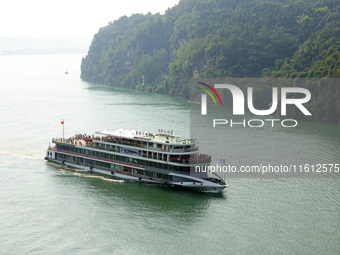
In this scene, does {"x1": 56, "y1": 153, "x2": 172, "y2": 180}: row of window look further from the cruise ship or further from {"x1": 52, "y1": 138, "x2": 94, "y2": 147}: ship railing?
{"x1": 52, "y1": 138, "x2": 94, "y2": 147}: ship railing

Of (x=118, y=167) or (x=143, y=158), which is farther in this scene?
(x=118, y=167)

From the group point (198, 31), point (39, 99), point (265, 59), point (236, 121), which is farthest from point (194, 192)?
point (198, 31)

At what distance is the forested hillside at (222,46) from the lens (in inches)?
3777

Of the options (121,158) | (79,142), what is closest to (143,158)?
(121,158)

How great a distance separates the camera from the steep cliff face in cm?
9606

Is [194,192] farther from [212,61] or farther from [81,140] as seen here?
[212,61]

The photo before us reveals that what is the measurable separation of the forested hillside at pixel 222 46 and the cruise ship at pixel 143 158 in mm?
44335

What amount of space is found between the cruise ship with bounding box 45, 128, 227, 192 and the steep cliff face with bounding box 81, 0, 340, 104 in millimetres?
44033

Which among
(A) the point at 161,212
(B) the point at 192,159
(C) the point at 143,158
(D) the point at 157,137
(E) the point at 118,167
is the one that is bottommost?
(A) the point at 161,212

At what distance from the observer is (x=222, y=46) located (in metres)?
105

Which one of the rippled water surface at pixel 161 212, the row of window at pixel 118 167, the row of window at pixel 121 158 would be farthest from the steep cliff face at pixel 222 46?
the row of window at pixel 118 167

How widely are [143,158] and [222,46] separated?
67.9 meters

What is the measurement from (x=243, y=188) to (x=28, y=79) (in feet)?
362

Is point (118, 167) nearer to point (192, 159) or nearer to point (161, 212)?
point (192, 159)
